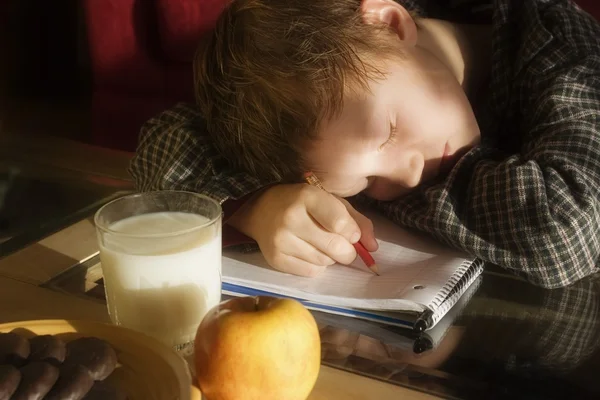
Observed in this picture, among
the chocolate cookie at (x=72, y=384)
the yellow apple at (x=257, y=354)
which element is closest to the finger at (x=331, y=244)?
the yellow apple at (x=257, y=354)

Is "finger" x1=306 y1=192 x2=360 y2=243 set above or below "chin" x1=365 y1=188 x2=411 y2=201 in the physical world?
above

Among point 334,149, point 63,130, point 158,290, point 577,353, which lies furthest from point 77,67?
point 577,353

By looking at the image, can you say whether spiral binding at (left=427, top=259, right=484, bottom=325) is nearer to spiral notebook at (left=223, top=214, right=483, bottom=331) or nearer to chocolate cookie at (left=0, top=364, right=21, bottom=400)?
spiral notebook at (left=223, top=214, right=483, bottom=331)

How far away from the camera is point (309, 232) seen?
0.71 meters

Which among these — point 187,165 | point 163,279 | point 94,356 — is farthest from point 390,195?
point 94,356

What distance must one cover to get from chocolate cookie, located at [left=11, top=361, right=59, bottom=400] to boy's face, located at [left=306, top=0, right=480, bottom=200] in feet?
1.36

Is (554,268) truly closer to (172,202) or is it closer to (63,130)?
(172,202)

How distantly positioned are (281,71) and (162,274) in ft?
0.94

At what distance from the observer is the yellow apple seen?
466 mm

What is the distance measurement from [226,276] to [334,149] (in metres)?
0.18

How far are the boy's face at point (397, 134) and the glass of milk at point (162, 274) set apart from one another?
20cm

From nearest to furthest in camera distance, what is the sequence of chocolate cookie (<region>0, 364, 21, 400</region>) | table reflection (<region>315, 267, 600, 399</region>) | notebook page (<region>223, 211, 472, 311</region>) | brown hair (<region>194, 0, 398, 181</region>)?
chocolate cookie (<region>0, 364, 21, 400</region>) → table reflection (<region>315, 267, 600, 399</region>) → notebook page (<region>223, 211, 472, 311</region>) → brown hair (<region>194, 0, 398, 181</region>)

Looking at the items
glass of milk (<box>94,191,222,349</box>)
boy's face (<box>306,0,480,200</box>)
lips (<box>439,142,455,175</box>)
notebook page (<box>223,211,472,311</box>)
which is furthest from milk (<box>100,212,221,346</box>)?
lips (<box>439,142,455,175</box>)

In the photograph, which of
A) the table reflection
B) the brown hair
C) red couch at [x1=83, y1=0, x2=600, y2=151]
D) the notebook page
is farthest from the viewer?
red couch at [x1=83, y1=0, x2=600, y2=151]
